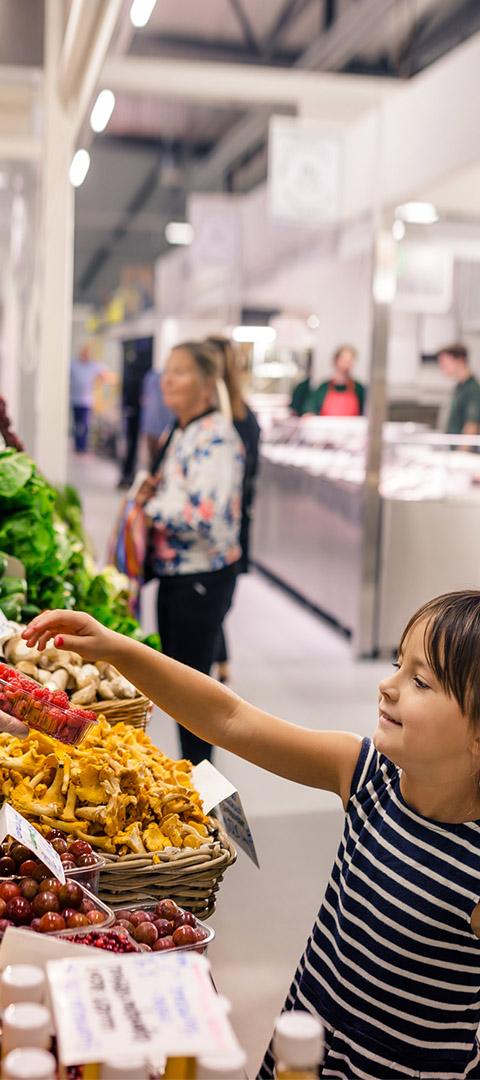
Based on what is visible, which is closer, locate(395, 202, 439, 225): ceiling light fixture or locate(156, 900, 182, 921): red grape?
locate(156, 900, 182, 921): red grape

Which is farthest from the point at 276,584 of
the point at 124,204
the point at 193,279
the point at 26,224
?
the point at 26,224

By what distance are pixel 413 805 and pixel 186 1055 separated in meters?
0.73

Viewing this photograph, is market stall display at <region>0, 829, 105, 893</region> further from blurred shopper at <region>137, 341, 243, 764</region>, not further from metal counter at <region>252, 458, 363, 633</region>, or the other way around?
metal counter at <region>252, 458, 363, 633</region>

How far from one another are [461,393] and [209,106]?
95.3 inches

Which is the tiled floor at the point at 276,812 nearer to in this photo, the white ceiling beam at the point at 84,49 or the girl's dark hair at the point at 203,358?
the girl's dark hair at the point at 203,358

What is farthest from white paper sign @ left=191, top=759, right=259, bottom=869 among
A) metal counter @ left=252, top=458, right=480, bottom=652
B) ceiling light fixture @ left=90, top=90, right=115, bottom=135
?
metal counter @ left=252, top=458, right=480, bottom=652

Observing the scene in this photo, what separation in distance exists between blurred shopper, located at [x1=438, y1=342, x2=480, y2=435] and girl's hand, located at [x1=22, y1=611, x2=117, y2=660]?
18.2 feet

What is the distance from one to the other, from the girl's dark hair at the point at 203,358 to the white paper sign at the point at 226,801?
279 centimetres

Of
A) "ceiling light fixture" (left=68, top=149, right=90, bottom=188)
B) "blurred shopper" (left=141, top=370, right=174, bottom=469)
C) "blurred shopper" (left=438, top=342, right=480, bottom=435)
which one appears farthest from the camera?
"blurred shopper" (left=141, top=370, right=174, bottom=469)

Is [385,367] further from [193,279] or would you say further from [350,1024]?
[350,1024]

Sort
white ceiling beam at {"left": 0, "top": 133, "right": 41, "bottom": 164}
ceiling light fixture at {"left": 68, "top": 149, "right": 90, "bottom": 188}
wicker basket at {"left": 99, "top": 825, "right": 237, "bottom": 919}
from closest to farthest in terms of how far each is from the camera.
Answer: wicker basket at {"left": 99, "top": 825, "right": 237, "bottom": 919}
ceiling light fixture at {"left": 68, "top": 149, "right": 90, "bottom": 188}
white ceiling beam at {"left": 0, "top": 133, "right": 41, "bottom": 164}

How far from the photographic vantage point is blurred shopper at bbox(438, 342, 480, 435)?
6.96m

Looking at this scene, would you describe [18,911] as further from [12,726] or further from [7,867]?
[12,726]

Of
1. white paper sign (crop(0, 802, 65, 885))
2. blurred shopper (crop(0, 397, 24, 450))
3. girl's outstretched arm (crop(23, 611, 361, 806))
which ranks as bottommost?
white paper sign (crop(0, 802, 65, 885))
